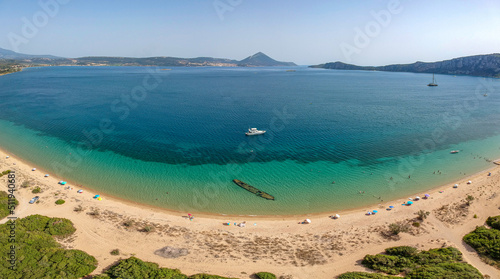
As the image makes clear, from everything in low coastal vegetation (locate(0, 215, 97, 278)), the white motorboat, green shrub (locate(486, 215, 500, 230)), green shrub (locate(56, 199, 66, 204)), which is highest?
the white motorboat

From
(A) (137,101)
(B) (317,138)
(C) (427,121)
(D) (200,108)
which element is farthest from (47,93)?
(C) (427,121)

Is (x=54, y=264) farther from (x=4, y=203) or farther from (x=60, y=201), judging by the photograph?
(x=4, y=203)

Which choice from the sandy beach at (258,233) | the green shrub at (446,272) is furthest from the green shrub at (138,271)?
the green shrub at (446,272)

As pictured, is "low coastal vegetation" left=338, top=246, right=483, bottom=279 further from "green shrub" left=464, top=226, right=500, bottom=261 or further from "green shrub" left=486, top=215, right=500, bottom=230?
"green shrub" left=486, top=215, right=500, bottom=230

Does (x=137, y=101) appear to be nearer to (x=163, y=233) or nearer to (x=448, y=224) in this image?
(x=163, y=233)

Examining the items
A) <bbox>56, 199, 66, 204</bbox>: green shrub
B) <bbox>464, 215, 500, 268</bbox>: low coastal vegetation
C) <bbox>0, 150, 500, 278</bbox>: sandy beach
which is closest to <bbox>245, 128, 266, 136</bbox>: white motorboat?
<bbox>0, 150, 500, 278</bbox>: sandy beach

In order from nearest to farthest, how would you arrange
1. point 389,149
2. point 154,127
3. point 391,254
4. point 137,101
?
1. point 391,254
2. point 389,149
3. point 154,127
4. point 137,101

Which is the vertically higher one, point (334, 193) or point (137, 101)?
point (137, 101)
